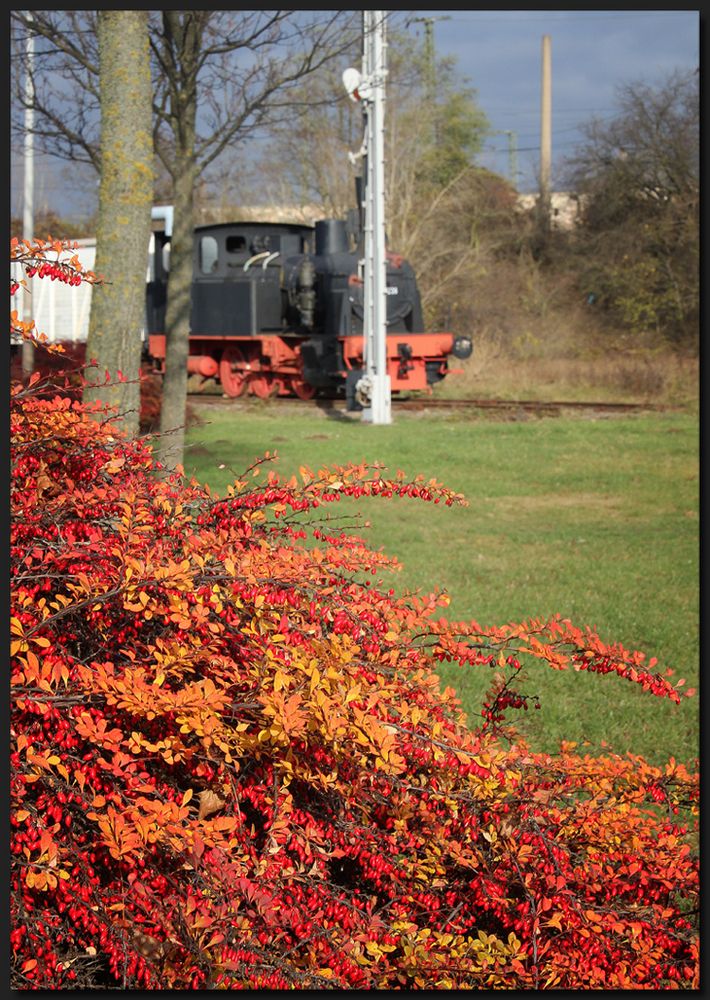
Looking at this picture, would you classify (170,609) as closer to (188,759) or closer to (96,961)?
(188,759)

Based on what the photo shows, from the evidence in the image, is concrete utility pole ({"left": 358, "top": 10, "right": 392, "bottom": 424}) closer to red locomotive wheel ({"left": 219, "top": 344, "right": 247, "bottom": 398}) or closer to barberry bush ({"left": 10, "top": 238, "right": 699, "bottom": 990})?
red locomotive wheel ({"left": 219, "top": 344, "right": 247, "bottom": 398})

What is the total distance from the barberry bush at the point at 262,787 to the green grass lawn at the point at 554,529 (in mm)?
453

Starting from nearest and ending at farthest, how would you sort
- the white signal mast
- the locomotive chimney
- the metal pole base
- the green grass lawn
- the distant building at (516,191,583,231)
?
1. the green grass lawn
2. the white signal mast
3. the metal pole base
4. the locomotive chimney
5. the distant building at (516,191,583,231)

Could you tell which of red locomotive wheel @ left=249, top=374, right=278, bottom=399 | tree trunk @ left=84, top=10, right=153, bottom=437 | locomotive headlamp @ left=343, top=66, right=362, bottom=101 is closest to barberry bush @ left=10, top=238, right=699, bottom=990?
tree trunk @ left=84, top=10, right=153, bottom=437

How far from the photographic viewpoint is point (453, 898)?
2773mm

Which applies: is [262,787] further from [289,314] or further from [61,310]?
[61,310]

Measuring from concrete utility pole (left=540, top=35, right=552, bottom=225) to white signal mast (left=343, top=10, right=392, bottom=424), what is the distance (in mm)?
22236

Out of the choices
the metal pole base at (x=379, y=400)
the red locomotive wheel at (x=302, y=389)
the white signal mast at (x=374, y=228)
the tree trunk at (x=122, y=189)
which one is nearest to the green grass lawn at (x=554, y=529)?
the metal pole base at (x=379, y=400)

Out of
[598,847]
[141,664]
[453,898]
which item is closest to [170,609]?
[141,664]

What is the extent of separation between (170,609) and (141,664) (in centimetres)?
23

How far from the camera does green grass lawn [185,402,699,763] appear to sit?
561 cm

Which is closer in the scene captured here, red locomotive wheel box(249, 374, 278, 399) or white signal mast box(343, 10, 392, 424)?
white signal mast box(343, 10, 392, 424)

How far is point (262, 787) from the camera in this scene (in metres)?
2.62

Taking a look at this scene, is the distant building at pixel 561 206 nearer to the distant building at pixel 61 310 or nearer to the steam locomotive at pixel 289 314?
the distant building at pixel 61 310
